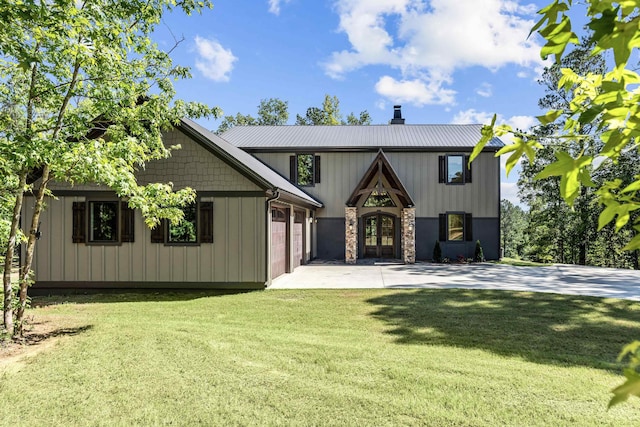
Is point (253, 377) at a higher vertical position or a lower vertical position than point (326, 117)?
lower

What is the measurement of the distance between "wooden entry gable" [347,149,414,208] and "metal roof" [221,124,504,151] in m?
2.02

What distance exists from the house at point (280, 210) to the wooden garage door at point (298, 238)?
0.11m

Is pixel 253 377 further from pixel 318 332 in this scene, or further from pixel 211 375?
pixel 318 332

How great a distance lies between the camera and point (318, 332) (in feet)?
22.2

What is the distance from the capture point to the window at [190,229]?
36.9 feet

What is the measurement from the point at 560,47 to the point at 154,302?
10352mm

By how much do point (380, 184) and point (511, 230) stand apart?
61.3 m

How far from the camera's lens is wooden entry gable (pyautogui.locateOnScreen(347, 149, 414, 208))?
17.3 metres

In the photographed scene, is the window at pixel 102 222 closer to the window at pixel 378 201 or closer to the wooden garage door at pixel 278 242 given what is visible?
the wooden garage door at pixel 278 242

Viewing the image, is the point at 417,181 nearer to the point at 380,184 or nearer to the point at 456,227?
the point at 456,227

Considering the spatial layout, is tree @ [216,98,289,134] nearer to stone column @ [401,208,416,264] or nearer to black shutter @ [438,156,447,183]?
black shutter @ [438,156,447,183]

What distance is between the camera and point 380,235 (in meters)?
19.8

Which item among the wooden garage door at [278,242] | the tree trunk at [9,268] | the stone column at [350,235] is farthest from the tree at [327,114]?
the tree trunk at [9,268]

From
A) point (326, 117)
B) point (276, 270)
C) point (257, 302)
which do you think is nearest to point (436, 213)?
point (276, 270)
